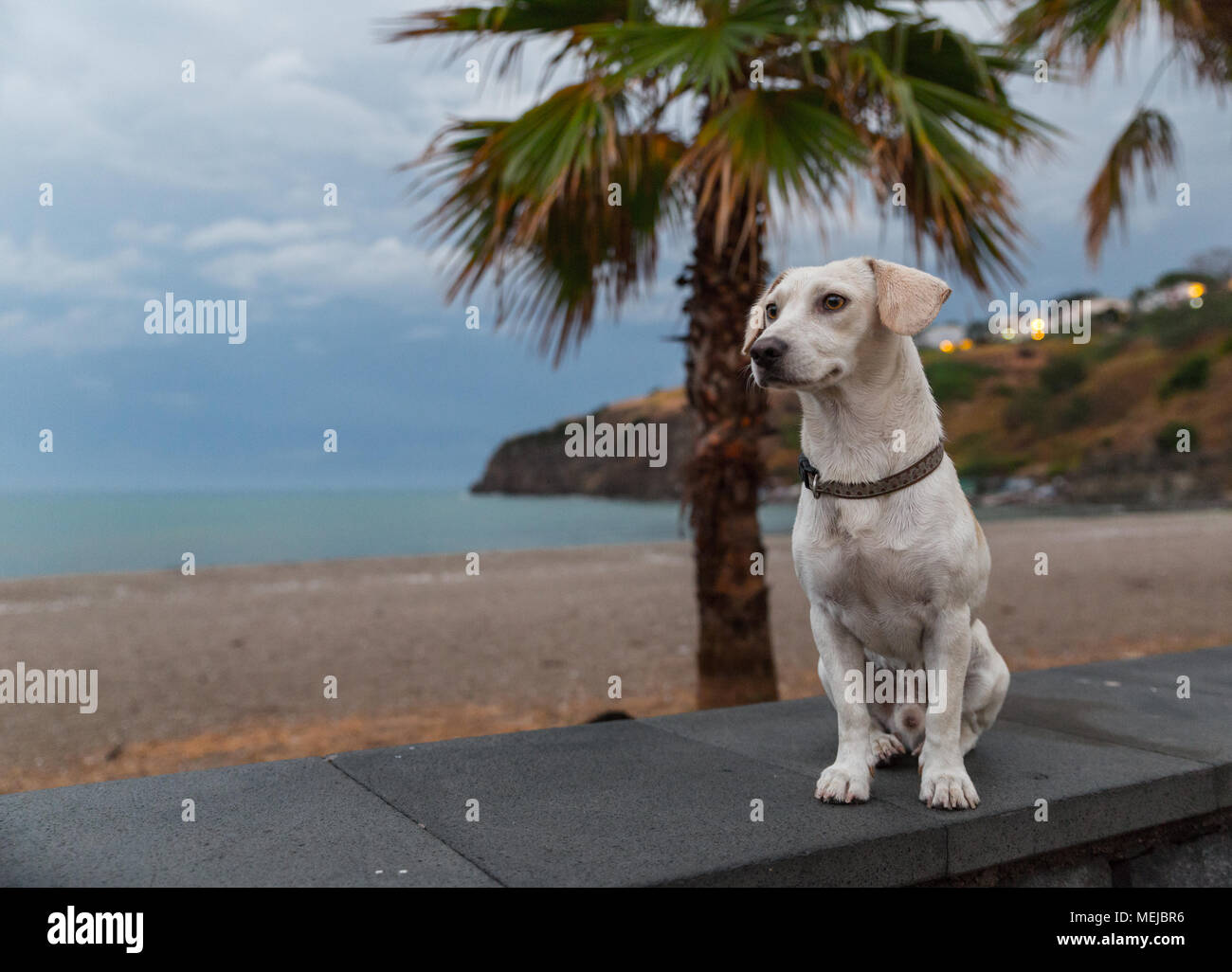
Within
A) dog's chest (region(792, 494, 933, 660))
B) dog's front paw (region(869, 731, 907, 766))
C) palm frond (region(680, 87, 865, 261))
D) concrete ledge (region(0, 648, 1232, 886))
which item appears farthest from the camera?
palm frond (region(680, 87, 865, 261))

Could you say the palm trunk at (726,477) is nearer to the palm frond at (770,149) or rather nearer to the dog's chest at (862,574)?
the palm frond at (770,149)

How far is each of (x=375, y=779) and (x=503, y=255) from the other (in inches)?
126

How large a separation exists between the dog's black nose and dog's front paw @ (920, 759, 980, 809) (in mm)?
1193

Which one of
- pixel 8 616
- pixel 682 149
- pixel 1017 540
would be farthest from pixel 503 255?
pixel 1017 540

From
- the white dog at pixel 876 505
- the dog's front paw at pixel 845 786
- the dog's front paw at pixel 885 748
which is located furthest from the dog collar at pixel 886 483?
the dog's front paw at pixel 885 748

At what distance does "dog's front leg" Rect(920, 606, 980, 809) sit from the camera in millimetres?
2400

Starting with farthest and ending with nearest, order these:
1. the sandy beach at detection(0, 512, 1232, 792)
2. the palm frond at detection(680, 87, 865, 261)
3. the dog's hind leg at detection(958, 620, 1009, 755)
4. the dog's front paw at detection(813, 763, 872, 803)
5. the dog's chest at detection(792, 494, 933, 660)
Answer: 1. the sandy beach at detection(0, 512, 1232, 792)
2. the palm frond at detection(680, 87, 865, 261)
3. the dog's hind leg at detection(958, 620, 1009, 755)
4. the dog's front paw at detection(813, 763, 872, 803)
5. the dog's chest at detection(792, 494, 933, 660)

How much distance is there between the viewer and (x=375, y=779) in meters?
2.81

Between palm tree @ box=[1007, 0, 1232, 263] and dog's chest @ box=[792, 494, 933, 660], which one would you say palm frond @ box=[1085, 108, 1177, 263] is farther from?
dog's chest @ box=[792, 494, 933, 660]

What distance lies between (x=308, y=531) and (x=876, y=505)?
3156 cm

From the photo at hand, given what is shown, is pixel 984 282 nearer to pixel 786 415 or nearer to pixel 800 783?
pixel 786 415

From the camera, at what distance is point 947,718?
2.44m

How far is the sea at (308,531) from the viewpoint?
2264 cm

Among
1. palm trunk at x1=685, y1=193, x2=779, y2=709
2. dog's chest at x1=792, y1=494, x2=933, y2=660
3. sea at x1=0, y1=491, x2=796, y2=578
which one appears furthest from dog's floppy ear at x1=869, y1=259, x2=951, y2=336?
sea at x1=0, y1=491, x2=796, y2=578
